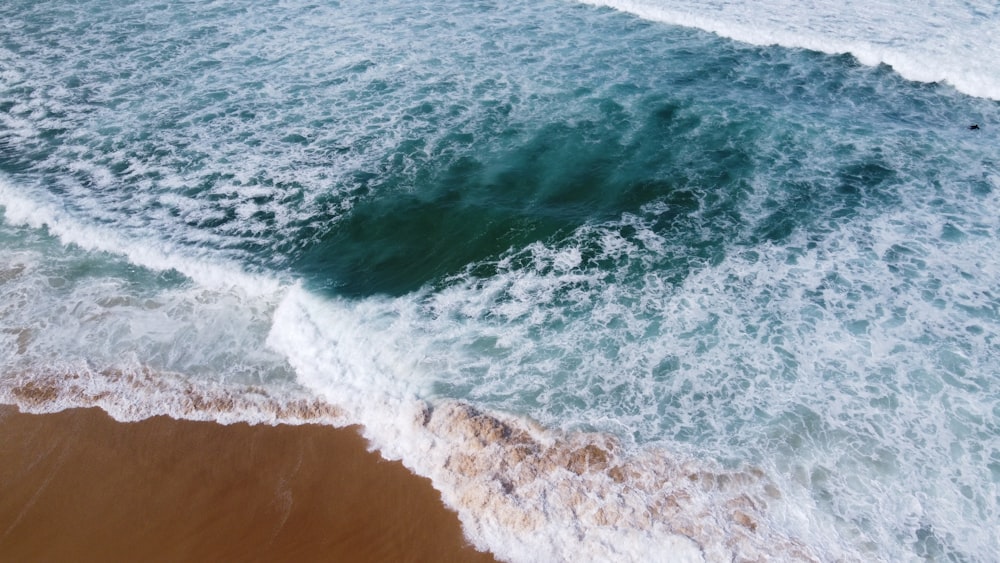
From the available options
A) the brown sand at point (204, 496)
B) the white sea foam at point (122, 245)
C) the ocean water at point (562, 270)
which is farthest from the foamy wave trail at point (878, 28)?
the brown sand at point (204, 496)

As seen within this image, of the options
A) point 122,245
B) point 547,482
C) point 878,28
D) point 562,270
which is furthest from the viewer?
point 878,28

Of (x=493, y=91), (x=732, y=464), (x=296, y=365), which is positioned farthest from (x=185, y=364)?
(x=493, y=91)

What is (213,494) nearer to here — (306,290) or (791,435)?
(306,290)

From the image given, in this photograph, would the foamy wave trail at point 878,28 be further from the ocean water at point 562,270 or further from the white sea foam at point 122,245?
the white sea foam at point 122,245

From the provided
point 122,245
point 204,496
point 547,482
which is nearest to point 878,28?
point 547,482

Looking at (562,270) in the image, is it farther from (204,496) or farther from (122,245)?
(122,245)

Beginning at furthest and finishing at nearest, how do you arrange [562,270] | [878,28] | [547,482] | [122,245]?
[878,28], [122,245], [562,270], [547,482]

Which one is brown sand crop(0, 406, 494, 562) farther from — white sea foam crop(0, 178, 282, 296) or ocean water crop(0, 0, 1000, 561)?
white sea foam crop(0, 178, 282, 296)

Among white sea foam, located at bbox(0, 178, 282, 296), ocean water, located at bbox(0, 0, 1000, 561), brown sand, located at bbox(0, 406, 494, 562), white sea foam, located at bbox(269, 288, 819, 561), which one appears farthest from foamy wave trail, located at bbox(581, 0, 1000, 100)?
brown sand, located at bbox(0, 406, 494, 562)
